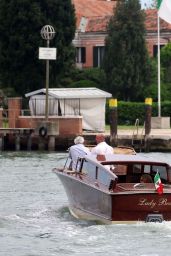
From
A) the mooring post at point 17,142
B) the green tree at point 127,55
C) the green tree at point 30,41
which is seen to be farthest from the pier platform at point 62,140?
the green tree at point 127,55

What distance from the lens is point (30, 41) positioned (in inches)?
2667

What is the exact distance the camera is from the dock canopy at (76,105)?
2237 inches

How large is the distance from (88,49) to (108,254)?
61.1 meters

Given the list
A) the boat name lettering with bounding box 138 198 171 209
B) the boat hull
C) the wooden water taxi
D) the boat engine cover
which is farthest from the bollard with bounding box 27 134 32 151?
the boat name lettering with bounding box 138 198 171 209

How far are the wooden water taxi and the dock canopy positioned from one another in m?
29.3

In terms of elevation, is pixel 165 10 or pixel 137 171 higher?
pixel 165 10

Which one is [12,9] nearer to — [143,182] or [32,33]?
[32,33]

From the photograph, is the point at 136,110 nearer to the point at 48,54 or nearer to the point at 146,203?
the point at 48,54

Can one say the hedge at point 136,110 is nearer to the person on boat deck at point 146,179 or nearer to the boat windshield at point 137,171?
the boat windshield at point 137,171

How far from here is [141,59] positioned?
71.0m

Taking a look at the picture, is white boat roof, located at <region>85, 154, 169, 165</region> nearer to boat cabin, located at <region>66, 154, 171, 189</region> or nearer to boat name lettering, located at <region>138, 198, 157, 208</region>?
boat cabin, located at <region>66, 154, 171, 189</region>

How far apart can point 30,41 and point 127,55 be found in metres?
6.76

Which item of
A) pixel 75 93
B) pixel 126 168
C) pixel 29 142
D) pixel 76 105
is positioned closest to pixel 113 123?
pixel 29 142

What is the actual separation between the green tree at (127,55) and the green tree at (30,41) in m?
3.08
